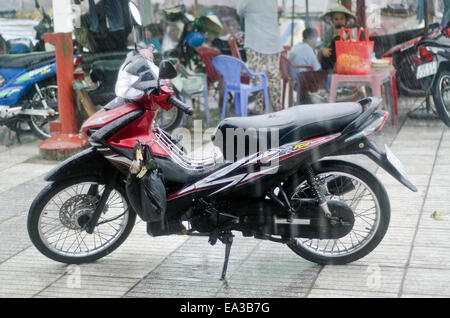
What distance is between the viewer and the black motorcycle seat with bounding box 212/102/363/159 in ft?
15.1

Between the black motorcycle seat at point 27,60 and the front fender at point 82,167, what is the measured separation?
456cm

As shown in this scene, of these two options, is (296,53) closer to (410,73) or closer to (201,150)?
(410,73)

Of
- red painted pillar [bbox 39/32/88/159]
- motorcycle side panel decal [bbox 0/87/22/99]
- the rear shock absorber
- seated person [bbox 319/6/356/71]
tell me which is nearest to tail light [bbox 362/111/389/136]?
the rear shock absorber

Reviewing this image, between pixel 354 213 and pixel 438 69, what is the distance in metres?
4.89

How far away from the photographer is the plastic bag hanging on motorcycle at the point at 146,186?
461 centimetres

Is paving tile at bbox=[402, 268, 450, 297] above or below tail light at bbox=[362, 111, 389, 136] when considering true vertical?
below

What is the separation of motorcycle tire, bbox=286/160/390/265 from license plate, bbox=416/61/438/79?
4.79 m

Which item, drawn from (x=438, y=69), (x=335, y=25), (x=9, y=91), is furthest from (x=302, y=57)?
(x=9, y=91)

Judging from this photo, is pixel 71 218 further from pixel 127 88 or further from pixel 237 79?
pixel 237 79

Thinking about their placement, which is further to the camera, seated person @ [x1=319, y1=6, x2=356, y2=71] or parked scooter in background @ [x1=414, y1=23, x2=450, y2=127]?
seated person @ [x1=319, y1=6, x2=356, y2=71]

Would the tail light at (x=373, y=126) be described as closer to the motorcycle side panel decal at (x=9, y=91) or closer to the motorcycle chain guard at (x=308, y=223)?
the motorcycle chain guard at (x=308, y=223)

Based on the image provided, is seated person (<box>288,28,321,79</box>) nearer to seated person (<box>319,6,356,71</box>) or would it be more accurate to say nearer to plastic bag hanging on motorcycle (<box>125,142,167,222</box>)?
seated person (<box>319,6,356,71</box>)

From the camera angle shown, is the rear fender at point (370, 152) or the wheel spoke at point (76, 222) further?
the wheel spoke at point (76, 222)

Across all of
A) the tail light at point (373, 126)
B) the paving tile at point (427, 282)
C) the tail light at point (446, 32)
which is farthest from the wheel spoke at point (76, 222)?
the tail light at point (446, 32)
